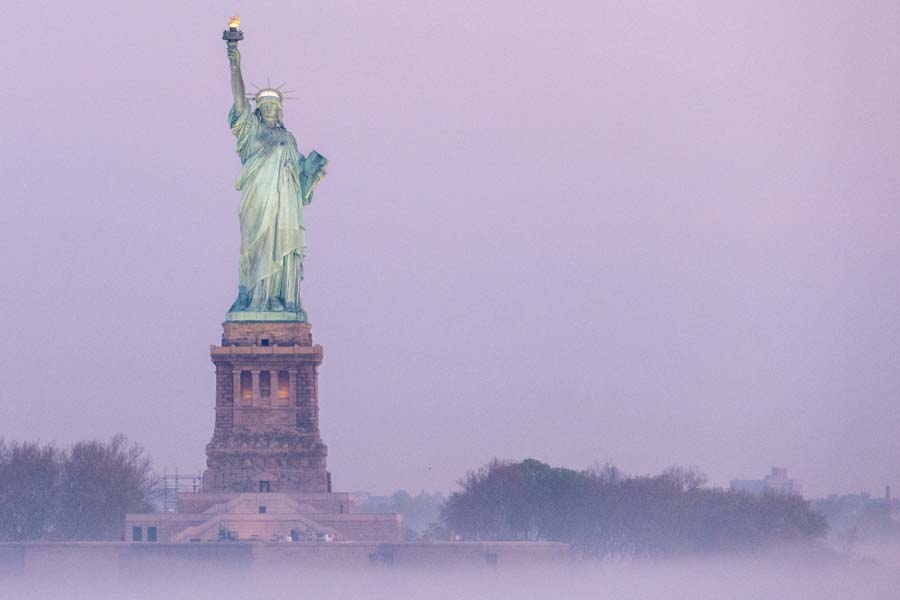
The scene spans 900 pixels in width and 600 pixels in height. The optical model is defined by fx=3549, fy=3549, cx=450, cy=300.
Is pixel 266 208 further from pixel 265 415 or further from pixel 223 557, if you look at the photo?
pixel 223 557

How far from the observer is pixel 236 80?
117625 mm

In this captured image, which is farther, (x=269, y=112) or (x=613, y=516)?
(x=613, y=516)

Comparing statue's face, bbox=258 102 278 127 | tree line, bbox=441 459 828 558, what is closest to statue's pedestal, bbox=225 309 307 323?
statue's face, bbox=258 102 278 127

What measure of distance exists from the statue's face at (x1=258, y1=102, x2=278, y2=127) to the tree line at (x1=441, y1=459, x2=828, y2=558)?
885 inches

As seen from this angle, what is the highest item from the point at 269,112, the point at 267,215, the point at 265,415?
the point at 269,112

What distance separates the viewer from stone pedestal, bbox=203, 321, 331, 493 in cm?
11631


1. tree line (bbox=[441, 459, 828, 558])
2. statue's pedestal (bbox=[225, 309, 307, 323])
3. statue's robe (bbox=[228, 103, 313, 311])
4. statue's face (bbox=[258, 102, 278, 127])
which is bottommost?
tree line (bbox=[441, 459, 828, 558])

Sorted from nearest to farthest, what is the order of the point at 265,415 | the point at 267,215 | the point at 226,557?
1. the point at 226,557
2. the point at 265,415
3. the point at 267,215

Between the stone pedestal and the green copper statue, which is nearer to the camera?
the stone pedestal

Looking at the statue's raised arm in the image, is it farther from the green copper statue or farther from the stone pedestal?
the stone pedestal

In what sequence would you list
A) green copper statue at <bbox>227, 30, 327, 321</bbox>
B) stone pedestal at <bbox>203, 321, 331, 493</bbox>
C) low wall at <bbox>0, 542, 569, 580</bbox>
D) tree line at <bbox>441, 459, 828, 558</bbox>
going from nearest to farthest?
low wall at <bbox>0, 542, 569, 580</bbox> < stone pedestal at <bbox>203, 321, 331, 493</bbox> < green copper statue at <bbox>227, 30, 327, 321</bbox> < tree line at <bbox>441, 459, 828, 558</bbox>

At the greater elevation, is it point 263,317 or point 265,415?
point 263,317

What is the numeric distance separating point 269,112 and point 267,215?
3429 millimetres

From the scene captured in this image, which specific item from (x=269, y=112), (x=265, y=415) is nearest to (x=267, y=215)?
(x=269, y=112)
